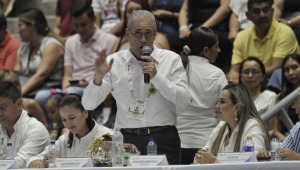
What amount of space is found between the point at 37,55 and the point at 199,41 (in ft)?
10.6

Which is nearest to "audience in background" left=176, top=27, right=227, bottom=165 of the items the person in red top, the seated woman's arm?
the seated woman's arm

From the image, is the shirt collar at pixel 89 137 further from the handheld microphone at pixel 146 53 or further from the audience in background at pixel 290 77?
the audience in background at pixel 290 77

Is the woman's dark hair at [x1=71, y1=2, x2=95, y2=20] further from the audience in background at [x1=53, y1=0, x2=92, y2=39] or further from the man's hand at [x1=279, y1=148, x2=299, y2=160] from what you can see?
the man's hand at [x1=279, y1=148, x2=299, y2=160]

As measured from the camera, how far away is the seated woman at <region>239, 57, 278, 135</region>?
8680 mm

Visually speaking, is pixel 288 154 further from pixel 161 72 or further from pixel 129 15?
pixel 129 15

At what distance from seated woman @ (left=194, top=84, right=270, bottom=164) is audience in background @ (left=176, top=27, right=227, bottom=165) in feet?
1.56

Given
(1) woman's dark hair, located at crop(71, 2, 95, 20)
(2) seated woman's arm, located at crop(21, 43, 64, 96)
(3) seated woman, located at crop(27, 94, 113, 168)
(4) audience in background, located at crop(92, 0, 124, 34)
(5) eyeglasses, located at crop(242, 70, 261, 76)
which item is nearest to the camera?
(3) seated woman, located at crop(27, 94, 113, 168)

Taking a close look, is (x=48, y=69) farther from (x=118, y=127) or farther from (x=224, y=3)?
(x=118, y=127)

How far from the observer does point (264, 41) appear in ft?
31.4

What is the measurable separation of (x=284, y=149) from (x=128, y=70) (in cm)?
148

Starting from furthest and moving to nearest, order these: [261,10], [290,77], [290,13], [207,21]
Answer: [290,13]
[207,21]
[261,10]
[290,77]

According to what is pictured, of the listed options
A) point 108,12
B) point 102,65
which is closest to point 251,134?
point 102,65

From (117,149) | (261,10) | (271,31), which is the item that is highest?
(261,10)

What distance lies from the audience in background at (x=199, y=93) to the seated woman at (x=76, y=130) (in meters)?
0.72
